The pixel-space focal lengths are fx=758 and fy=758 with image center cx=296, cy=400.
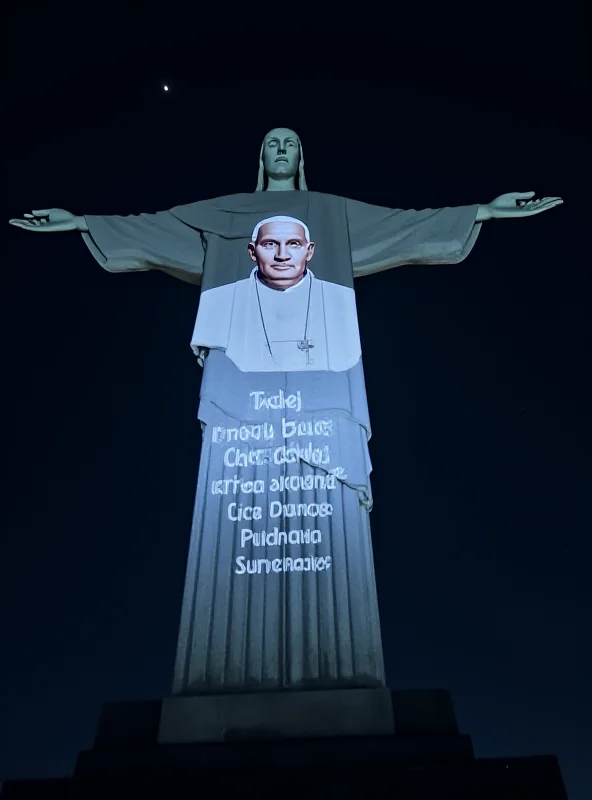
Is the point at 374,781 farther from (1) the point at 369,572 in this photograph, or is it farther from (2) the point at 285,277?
(2) the point at 285,277

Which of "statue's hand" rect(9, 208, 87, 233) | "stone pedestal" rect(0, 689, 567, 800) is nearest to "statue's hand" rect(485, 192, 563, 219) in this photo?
"statue's hand" rect(9, 208, 87, 233)

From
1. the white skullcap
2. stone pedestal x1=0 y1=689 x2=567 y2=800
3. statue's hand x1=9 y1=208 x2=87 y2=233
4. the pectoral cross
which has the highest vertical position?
statue's hand x1=9 y1=208 x2=87 y2=233

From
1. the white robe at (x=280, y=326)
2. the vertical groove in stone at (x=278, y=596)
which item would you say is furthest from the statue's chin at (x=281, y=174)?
the vertical groove in stone at (x=278, y=596)

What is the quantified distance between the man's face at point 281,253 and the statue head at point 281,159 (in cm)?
105

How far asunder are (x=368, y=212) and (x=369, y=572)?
358cm

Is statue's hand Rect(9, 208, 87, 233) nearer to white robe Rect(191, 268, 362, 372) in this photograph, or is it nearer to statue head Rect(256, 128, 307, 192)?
white robe Rect(191, 268, 362, 372)

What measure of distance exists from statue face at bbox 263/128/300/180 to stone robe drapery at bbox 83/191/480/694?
0.39 metres

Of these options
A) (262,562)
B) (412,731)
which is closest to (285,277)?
(262,562)

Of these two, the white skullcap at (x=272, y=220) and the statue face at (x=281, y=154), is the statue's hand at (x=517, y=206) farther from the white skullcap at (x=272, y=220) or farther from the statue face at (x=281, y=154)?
the statue face at (x=281, y=154)

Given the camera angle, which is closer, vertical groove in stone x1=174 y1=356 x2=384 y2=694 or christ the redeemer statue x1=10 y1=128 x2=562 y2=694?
vertical groove in stone x1=174 y1=356 x2=384 y2=694

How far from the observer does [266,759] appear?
381 cm

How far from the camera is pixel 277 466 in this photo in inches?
212

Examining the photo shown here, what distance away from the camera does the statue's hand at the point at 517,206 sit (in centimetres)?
673

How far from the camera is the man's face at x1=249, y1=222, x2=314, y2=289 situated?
6410 millimetres
